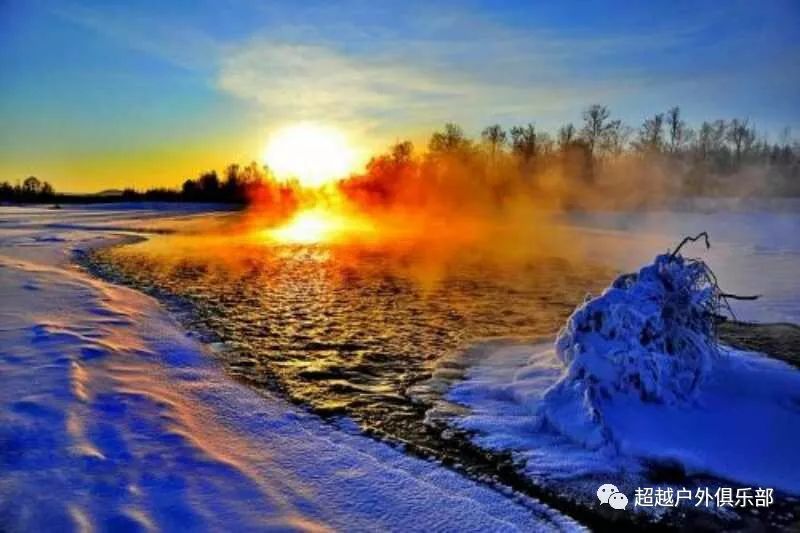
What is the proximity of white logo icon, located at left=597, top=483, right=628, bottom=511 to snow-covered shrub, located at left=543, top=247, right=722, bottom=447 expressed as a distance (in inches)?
22.0

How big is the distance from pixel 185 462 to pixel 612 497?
285 cm

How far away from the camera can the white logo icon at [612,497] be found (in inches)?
150

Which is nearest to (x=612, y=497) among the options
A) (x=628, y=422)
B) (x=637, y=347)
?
(x=628, y=422)

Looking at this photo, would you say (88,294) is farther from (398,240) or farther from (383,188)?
(383,188)

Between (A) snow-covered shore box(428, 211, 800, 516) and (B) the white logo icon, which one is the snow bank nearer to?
(A) snow-covered shore box(428, 211, 800, 516)

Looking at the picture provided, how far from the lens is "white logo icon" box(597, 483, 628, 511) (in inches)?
150

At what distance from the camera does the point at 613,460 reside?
4.33m

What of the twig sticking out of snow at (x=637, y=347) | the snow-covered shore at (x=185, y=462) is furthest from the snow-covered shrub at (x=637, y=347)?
the snow-covered shore at (x=185, y=462)

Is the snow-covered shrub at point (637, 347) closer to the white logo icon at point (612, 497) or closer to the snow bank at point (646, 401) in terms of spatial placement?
the snow bank at point (646, 401)

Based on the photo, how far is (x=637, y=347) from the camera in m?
5.07

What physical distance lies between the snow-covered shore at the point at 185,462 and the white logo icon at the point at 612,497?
396 millimetres

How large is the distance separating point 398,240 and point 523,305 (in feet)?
47.1

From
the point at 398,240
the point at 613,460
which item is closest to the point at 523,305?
the point at 613,460

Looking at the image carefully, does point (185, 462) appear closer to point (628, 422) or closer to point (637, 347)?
point (628, 422)
